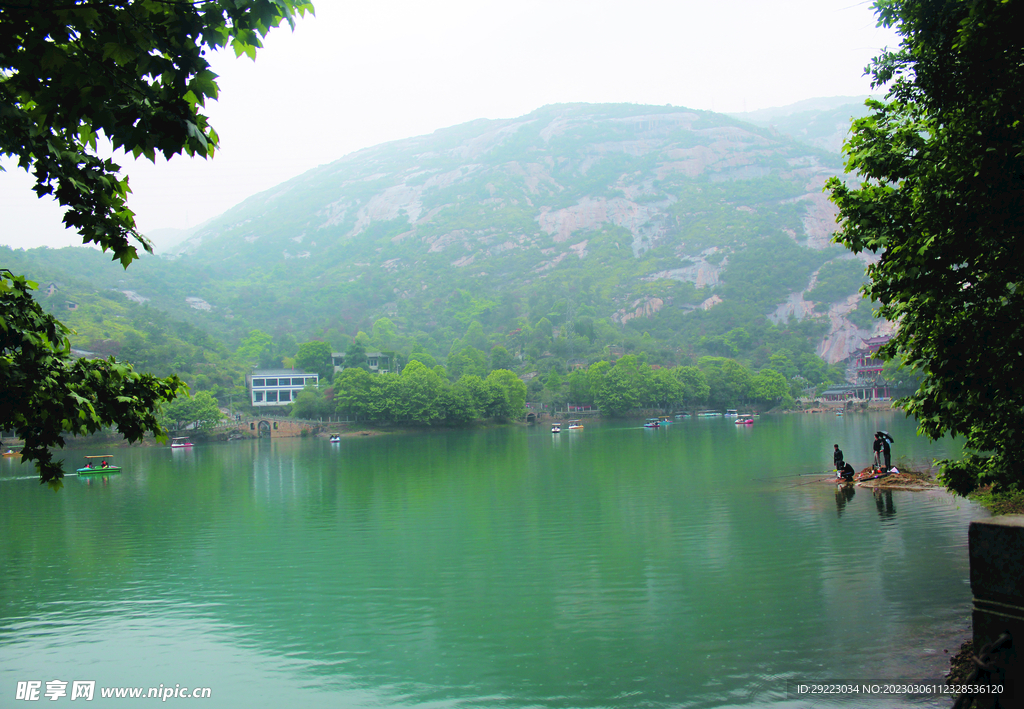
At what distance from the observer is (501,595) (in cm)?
1434

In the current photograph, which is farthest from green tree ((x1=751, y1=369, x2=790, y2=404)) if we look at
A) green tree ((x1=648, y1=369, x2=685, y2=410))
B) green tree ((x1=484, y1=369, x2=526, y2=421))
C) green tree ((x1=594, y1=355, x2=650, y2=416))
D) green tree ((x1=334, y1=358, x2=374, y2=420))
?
green tree ((x1=334, y1=358, x2=374, y2=420))

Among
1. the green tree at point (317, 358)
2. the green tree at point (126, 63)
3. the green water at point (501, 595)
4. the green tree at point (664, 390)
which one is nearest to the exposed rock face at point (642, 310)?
the green tree at point (664, 390)

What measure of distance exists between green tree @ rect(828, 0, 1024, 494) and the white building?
110817mm

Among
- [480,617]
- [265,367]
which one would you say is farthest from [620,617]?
[265,367]

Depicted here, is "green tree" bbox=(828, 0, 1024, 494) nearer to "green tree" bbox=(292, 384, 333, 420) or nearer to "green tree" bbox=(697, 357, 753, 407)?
"green tree" bbox=(292, 384, 333, 420)

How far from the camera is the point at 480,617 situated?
12984 mm

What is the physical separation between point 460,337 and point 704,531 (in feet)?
583

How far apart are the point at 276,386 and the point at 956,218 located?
116954mm

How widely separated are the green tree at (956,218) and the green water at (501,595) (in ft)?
11.4

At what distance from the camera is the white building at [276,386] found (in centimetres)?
11312

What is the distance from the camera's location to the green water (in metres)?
9.98

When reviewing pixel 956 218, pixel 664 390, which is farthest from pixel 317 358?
pixel 956 218

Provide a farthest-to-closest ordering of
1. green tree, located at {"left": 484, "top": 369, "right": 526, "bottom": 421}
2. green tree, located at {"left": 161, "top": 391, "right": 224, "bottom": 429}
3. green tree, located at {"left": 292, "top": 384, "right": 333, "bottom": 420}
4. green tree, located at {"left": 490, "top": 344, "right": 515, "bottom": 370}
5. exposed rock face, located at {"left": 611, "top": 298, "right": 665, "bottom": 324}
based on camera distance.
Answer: exposed rock face, located at {"left": 611, "top": 298, "right": 665, "bottom": 324} → green tree, located at {"left": 490, "top": 344, "right": 515, "bottom": 370} → green tree, located at {"left": 484, "top": 369, "right": 526, "bottom": 421} → green tree, located at {"left": 292, "top": 384, "right": 333, "bottom": 420} → green tree, located at {"left": 161, "top": 391, "right": 224, "bottom": 429}

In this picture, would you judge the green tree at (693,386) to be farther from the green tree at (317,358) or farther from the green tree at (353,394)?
the green tree at (317,358)
